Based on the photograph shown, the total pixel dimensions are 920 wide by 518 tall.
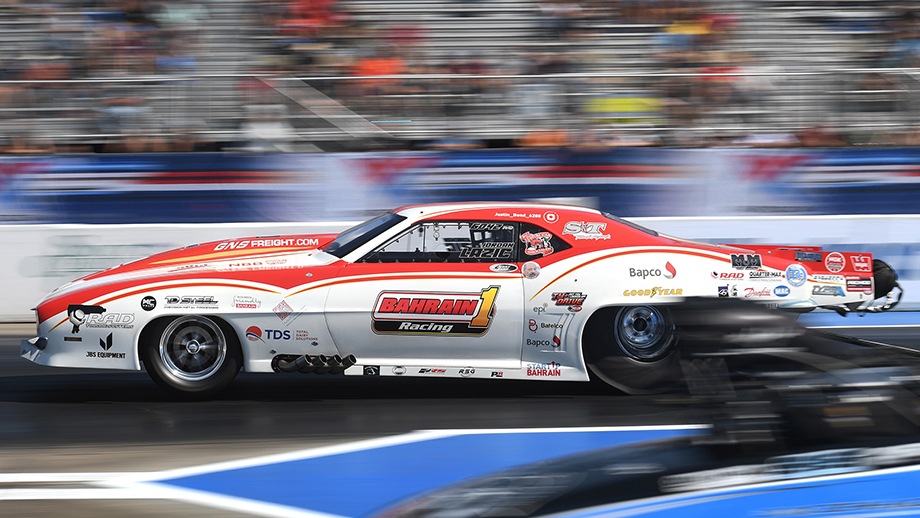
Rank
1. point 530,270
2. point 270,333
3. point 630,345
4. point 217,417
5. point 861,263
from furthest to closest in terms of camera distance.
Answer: point 861,263
point 630,345
point 530,270
point 270,333
point 217,417

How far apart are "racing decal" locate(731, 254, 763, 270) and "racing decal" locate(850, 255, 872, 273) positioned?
0.66m

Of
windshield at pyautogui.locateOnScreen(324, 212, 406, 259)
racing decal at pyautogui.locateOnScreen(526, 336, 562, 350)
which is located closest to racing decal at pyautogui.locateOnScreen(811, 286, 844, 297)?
racing decal at pyautogui.locateOnScreen(526, 336, 562, 350)

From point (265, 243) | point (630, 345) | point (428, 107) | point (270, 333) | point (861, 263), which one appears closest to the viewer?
point (270, 333)

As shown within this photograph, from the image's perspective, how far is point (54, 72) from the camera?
11.8 m

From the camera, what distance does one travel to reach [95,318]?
6.65m

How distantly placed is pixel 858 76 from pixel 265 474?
8.59 m

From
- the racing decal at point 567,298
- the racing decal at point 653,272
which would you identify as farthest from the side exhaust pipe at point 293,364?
the racing decal at point 653,272

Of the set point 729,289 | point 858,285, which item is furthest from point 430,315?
point 858,285

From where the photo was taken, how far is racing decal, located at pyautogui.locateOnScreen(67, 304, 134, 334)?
21.7ft

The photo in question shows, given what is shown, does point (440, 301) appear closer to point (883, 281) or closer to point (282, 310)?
point (282, 310)

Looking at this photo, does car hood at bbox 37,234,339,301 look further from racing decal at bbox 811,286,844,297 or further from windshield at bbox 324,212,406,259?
racing decal at bbox 811,286,844,297

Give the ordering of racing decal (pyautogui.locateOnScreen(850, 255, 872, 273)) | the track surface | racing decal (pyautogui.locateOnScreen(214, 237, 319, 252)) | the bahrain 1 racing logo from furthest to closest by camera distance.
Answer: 1. racing decal (pyautogui.locateOnScreen(214, 237, 319, 252))
2. racing decal (pyautogui.locateOnScreen(850, 255, 872, 273))
3. the bahrain 1 racing logo
4. the track surface

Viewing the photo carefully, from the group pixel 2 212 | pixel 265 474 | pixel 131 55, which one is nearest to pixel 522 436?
pixel 265 474

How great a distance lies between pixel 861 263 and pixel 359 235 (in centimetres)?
341
